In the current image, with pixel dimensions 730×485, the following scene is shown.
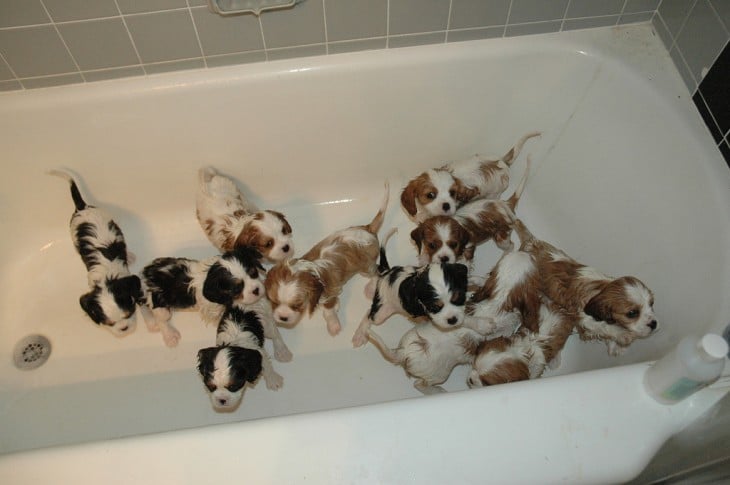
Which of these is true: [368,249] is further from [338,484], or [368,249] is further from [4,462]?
[4,462]

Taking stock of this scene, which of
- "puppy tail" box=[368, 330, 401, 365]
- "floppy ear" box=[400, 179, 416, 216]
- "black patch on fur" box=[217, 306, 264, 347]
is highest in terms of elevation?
"floppy ear" box=[400, 179, 416, 216]

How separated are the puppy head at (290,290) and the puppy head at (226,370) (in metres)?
0.19

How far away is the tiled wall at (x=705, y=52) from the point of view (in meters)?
1.60

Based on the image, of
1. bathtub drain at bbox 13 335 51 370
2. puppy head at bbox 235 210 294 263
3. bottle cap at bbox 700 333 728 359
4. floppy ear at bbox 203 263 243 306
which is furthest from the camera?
bathtub drain at bbox 13 335 51 370

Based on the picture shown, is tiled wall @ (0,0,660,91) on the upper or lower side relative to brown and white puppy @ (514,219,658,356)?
upper

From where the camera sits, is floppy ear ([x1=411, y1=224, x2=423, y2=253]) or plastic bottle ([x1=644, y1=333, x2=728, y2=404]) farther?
floppy ear ([x1=411, y1=224, x2=423, y2=253])

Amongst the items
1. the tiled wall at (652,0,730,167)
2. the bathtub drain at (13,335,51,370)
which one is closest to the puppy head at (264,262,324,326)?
the bathtub drain at (13,335,51,370)

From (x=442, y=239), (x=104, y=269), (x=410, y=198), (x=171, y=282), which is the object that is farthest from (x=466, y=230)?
(x=104, y=269)

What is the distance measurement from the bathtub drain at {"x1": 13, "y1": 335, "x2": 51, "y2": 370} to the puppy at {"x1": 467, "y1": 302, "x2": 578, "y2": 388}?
5.62 ft

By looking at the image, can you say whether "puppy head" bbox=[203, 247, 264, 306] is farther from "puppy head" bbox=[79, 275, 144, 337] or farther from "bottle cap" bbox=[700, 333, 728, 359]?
"bottle cap" bbox=[700, 333, 728, 359]

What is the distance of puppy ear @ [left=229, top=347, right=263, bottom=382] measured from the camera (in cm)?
161

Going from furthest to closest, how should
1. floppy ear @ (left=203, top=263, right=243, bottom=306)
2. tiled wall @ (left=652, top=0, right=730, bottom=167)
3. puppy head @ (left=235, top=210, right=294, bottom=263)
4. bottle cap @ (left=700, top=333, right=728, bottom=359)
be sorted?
puppy head @ (left=235, top=210, right=294, bottom=263), floppy ear @ (left=203, top=263, right=243, bottom=306), tiled wall @ (left=652, top=0, right=730, bottom=167), bottle cap @ (left=700, top=333, right=728, bottom=359)

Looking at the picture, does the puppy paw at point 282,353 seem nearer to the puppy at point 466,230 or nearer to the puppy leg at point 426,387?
the puppy leg at point 426,387

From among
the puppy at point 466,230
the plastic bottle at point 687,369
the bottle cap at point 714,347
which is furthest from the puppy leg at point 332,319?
the bottle cap at point 714,347
